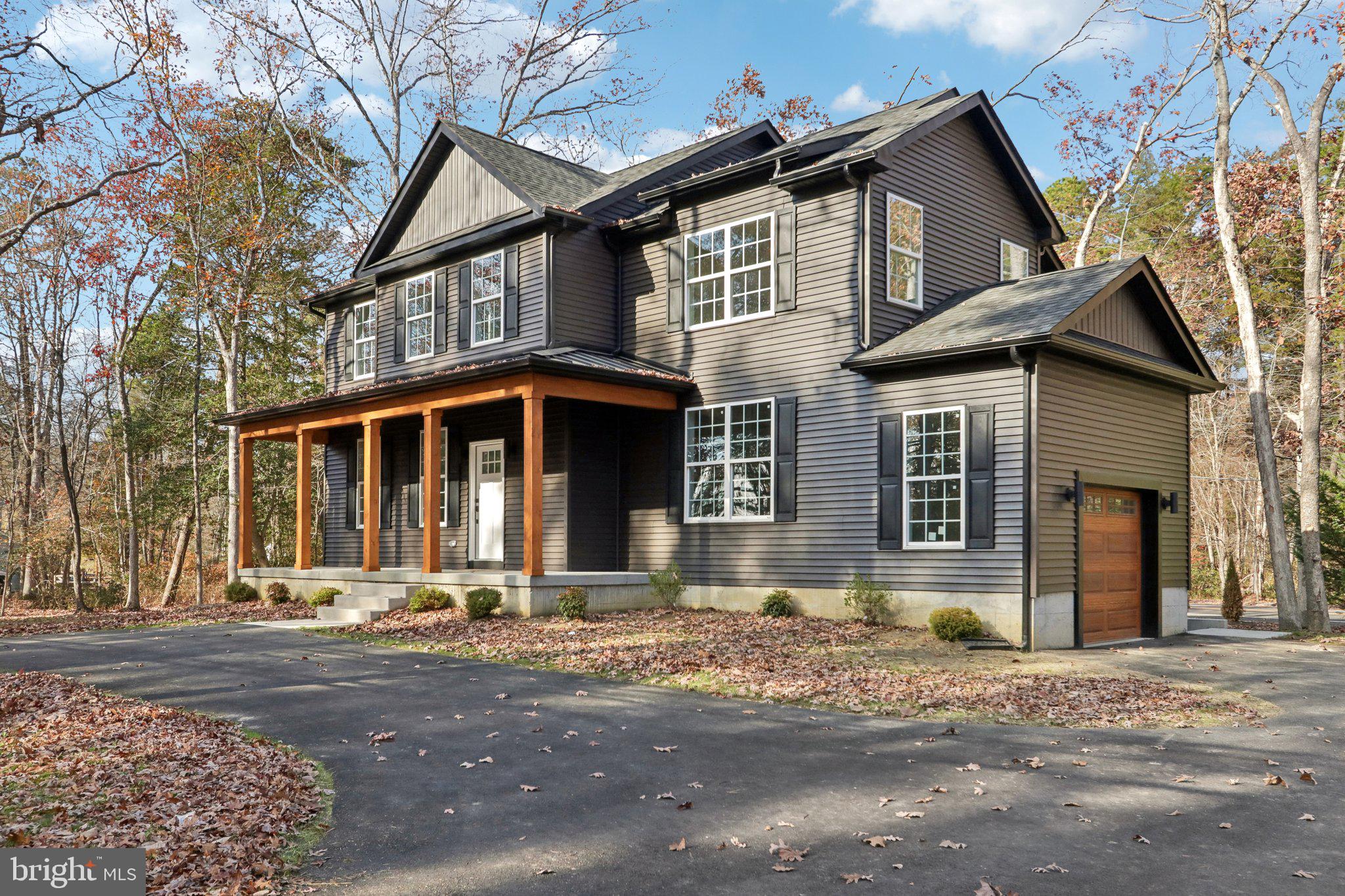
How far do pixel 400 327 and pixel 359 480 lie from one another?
3.94m

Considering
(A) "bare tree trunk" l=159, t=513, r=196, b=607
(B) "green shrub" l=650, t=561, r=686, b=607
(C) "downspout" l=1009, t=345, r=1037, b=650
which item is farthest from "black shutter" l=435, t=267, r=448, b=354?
(A) "bare tree trunk" l=159, t=513, r=196, b=607

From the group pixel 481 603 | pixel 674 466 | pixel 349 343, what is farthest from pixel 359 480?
pixel 674 466

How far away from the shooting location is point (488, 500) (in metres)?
18.7

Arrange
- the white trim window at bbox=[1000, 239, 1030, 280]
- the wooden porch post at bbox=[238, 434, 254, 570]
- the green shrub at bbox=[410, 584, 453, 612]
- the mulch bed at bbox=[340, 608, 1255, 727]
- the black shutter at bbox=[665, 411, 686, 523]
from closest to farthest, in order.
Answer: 1. the mulch bed at bbox=[340, 608, 1255, 727]
2. the green shrub at bbox=[410, 584, 453, 612]
3. the black shutter at bbox=[665, 411, 686, 523]
4. the white trim window at bbox=[1000, 239, 1030, 280]
5. the wooden porch post at bbox=[238, 434, 254, 570]

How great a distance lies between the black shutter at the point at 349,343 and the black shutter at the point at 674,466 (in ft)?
31.1

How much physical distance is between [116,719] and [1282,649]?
1433 cm

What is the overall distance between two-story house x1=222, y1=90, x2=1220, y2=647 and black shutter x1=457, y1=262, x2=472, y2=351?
49 millimetres

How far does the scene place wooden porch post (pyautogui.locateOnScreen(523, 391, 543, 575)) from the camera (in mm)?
14898

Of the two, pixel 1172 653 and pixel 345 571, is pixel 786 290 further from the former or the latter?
pixel 345 571

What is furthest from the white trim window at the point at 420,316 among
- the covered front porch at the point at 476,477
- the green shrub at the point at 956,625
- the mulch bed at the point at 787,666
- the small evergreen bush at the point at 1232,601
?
the small evergreen bush at the point at 1232,601

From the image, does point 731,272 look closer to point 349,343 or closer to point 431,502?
point 431,502

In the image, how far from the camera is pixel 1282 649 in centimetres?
1347

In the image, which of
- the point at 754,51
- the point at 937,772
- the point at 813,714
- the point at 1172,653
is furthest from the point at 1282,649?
the point at 754,51

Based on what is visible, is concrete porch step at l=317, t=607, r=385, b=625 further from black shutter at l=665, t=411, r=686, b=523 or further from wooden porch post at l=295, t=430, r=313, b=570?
black shutter at l=665, t=411, r=686, b=523
